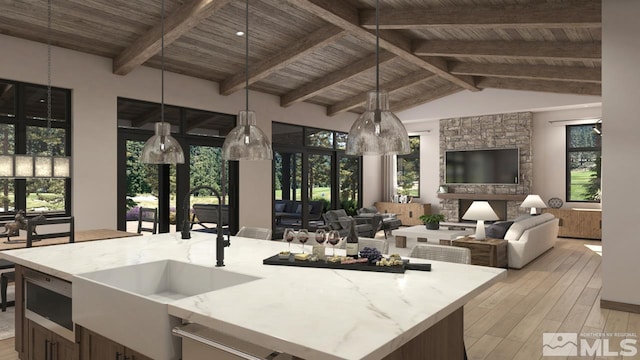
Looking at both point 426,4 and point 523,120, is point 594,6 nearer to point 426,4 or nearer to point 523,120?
point 426,4

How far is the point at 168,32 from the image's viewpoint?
5.48m

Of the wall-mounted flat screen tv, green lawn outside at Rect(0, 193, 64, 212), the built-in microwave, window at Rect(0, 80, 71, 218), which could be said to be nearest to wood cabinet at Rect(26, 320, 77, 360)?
the built-in microwave

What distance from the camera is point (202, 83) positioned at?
25.5 ft

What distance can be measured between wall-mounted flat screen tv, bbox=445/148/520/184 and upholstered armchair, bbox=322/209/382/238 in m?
3.43

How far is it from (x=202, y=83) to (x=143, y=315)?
6.43 m

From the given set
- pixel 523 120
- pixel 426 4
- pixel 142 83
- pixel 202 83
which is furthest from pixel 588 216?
pixel 142 83

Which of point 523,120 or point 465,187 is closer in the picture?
point 523,120

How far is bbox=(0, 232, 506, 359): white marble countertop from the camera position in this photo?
1478mm

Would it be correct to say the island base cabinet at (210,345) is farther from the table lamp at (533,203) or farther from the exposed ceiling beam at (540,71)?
the table lamp at (533,203)

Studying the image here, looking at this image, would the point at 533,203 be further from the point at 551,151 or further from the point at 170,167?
the point at 170,167

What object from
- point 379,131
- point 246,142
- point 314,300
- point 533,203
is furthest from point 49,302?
point 533,203

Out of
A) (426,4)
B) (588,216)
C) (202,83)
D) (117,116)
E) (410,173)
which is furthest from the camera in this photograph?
(410,173)

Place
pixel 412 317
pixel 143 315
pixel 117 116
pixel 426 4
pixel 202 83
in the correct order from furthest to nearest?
pixel 202 83
pixel 117 116
pixel 426 4
pixel 143 315
pixel 412 317

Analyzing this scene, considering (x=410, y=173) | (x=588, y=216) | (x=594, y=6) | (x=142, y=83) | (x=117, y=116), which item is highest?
(x=594, y=6)
